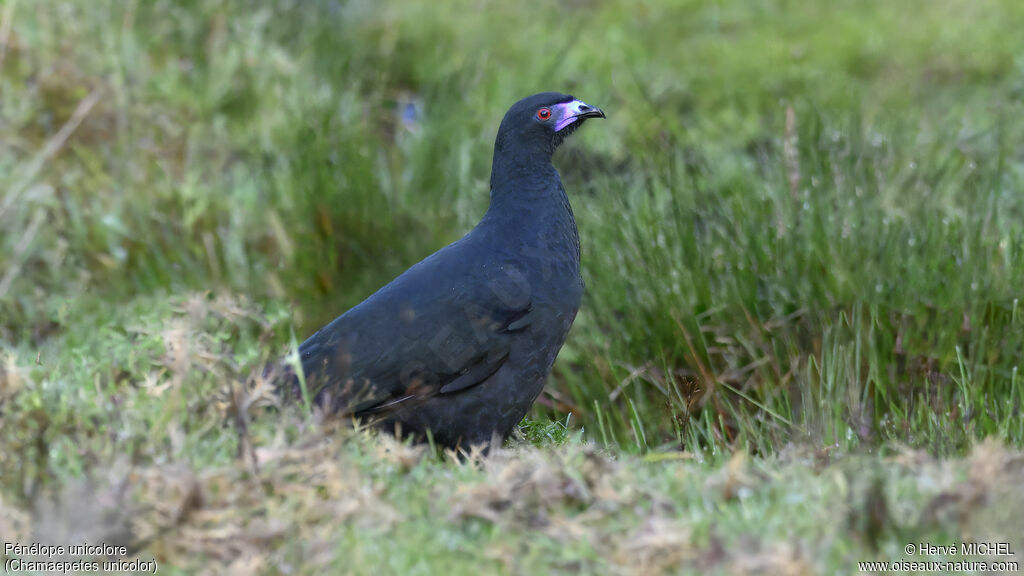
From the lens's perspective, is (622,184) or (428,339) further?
(622,184)

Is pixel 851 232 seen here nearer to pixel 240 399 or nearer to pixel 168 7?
pixel 240 399

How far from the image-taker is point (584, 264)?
4.76 m

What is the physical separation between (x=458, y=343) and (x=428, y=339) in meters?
0.09

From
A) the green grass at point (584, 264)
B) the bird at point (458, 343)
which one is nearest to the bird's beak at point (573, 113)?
the bird at point (458, 343)

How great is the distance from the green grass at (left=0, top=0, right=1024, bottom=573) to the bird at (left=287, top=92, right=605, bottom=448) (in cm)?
19

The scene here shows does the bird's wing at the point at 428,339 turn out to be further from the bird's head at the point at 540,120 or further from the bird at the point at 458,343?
the bird's head at the point at 540,120

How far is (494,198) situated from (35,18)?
13.1 ft

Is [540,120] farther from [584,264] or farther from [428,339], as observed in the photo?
[584,264]

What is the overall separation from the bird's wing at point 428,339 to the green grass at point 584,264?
24 centimetres

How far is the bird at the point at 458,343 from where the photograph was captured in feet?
11.1

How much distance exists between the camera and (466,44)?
7.66m

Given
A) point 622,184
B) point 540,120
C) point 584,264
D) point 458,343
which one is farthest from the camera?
point 622,184

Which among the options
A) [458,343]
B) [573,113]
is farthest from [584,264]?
[458,343]

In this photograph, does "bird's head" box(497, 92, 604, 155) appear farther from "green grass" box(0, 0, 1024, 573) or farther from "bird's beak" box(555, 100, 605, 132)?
"green grass" box(0, 0, 1024, 573)
